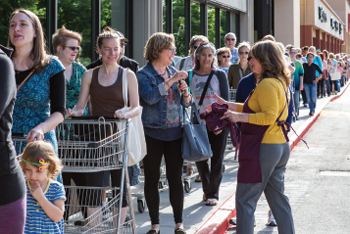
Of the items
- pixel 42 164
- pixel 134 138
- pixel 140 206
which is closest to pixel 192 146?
pixel 134 138

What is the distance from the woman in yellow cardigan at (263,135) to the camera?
4.66m

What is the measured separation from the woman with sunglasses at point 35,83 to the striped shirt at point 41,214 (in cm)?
51

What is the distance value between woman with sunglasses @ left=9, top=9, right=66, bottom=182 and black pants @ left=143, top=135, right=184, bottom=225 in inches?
67.0

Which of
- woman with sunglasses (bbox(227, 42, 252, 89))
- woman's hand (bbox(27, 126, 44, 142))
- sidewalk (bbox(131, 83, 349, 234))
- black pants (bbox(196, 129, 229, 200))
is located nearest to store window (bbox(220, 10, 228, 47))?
woman with sunglasses (bbox(227, 42, 252, 89))

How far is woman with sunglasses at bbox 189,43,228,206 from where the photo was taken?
7051mm

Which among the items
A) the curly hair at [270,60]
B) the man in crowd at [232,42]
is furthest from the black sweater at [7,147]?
the man in crowd at [232,42]

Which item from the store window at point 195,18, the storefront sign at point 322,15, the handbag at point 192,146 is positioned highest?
the storefront sign at point 322,15

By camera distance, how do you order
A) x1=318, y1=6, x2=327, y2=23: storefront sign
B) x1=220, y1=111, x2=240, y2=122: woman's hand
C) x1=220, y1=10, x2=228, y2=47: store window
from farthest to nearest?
x1=318, y1=6, x2=327, y2=23: storefront sign < x1=220, y1=10, x2=228, y2=47: store window < x1=220, y1=111, x2=240, y2=122: woman's hand

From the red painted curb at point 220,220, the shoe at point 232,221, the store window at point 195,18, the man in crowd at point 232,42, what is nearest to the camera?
the red painted curb at point 220,220

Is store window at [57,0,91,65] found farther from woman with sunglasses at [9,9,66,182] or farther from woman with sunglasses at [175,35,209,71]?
woman with sunglasses at [9,9,66,182]

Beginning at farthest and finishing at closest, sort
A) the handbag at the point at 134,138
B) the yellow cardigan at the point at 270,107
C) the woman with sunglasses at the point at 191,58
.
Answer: the woman with sunglasses at the point at 191,58 < the handbag at the point at 134,138 < the yellow cardigan at the point at 270,107

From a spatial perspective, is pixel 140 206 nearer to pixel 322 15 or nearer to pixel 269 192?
pixel 269 192

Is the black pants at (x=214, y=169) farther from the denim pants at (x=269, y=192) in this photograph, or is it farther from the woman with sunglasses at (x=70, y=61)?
the denim pants at (x=269, y=192)

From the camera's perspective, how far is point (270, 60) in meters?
4.72
